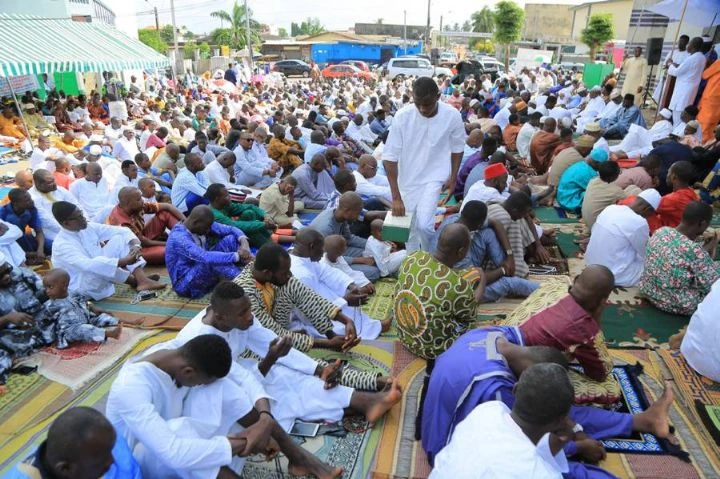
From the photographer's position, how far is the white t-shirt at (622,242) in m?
4.40

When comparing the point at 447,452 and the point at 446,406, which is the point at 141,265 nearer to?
the point at 446,406

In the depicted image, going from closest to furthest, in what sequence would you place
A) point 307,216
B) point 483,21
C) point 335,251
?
point 335,251 < point 307,216 < point 483,21

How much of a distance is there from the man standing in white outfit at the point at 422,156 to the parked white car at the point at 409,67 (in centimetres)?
2269

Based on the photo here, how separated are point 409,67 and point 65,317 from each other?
25066mm

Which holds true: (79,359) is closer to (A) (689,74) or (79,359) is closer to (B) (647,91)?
(A) (689,74)

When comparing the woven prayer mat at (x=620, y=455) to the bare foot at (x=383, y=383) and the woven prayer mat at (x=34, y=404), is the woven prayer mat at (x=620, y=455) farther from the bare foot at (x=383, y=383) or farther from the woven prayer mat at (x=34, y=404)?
the woven prayer mat at (x=34, y=404)

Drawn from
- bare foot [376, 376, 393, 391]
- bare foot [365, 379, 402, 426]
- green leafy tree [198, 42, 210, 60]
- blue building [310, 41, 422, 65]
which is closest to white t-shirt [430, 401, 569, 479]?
bare foot [365, 379, 402, 426]

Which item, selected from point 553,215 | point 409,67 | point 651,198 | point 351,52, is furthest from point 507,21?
point 651,198

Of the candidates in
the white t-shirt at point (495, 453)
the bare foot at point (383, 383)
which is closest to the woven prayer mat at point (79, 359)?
the bare foot at point (383, 383)

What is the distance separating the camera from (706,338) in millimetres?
3191

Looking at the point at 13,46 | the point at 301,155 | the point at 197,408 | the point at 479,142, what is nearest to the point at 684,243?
the point at 197,408

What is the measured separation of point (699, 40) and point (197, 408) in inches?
435

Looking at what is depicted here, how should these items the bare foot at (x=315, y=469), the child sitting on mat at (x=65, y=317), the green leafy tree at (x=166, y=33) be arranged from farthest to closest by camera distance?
the green leafy tree at (x=166, y=33), the child sitting on mat at (x=65, y=317), the bare foot at (x=315, y=469)

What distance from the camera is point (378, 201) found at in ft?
20.5
